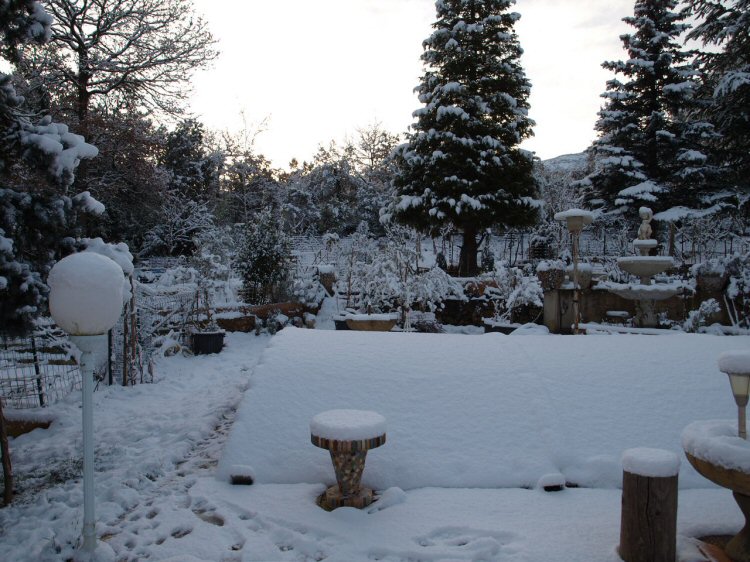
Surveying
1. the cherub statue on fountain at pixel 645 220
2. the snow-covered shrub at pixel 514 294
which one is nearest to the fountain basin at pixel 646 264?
the cherub statue on fountain at pixel 645 220

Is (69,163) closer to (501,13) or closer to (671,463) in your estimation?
(671,463)

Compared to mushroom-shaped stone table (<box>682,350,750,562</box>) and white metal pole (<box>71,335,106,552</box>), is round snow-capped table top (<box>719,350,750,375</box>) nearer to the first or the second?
mushroom-shaped stone table (<box>682,350,750,562</box>)

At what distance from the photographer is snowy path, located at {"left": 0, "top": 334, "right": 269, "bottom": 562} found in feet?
9.94

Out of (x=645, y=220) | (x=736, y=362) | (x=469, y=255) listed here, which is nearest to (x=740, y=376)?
(x=736, y=362)

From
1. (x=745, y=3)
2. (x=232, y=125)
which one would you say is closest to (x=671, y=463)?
(x=745, y=3)

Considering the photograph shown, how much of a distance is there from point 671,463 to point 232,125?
2529cm

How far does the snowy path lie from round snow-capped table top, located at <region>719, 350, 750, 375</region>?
312 centimetres

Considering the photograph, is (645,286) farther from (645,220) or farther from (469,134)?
(469,134)

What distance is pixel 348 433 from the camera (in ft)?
10.7

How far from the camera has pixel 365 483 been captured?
12.2 ft

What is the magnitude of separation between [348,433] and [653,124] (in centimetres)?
1782

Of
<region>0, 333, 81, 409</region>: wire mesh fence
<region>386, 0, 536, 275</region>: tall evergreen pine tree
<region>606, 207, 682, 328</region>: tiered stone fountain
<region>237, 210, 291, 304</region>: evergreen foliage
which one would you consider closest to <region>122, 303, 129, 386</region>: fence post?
<region>0, 333, 81, 409</region>: wire mesh fence

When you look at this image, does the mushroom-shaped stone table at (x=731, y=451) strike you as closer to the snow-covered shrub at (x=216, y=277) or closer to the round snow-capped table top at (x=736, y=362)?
the round snow-capped table top at (x=736, y=362)

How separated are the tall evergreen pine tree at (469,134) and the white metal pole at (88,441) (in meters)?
12.8
